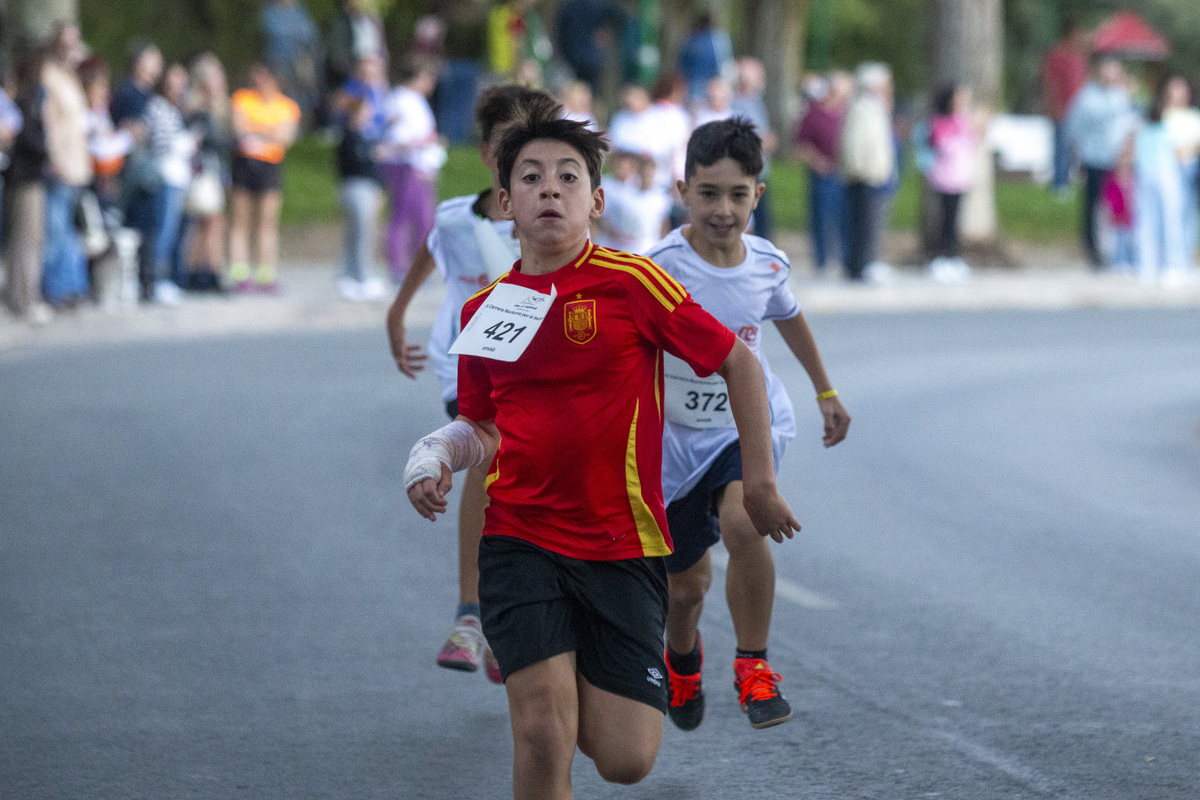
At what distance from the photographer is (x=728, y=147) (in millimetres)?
5191

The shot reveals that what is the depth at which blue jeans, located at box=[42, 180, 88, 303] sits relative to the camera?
14.9m

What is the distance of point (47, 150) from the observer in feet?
47.4

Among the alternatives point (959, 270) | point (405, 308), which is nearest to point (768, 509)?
point (405, 308)

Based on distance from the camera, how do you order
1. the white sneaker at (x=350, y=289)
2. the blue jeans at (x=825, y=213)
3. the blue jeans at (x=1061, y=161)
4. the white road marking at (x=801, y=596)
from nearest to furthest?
the white road marking at (x=801, y=596) → the white sneaker at (x=350, y=289) → the blue jeans at (x=825, y=213) → the blue jeans at (x=1061, y=161)

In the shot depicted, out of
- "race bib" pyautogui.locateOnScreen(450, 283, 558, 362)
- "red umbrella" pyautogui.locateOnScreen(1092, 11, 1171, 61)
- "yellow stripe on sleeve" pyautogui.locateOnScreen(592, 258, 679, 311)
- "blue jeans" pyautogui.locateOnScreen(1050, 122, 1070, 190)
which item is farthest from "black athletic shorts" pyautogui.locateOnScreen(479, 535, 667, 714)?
"red umbrella" pyautogui.locateOnScreen(1092, 11, 1171, 61)

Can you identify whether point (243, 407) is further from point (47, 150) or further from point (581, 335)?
point (581, 335)

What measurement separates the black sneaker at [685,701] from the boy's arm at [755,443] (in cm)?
125

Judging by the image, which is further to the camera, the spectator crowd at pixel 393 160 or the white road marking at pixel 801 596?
the spectator crowd at pixel 393 160

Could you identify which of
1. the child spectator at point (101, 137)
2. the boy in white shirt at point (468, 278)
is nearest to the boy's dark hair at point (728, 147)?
the boy in white shirt at point (468, 278)

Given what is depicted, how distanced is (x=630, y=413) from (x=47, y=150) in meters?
11.4

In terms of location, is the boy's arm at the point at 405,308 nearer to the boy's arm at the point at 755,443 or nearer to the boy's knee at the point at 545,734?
the boy's arm at the point at 755,443

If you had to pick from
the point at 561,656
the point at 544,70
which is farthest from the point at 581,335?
the point at 544,70

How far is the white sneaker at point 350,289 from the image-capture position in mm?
17172

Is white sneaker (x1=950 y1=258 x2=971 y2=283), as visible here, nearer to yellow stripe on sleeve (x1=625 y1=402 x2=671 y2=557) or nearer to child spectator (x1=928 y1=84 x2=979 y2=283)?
child spectator (x1=928 y1=84 x2=979 y2=283)
